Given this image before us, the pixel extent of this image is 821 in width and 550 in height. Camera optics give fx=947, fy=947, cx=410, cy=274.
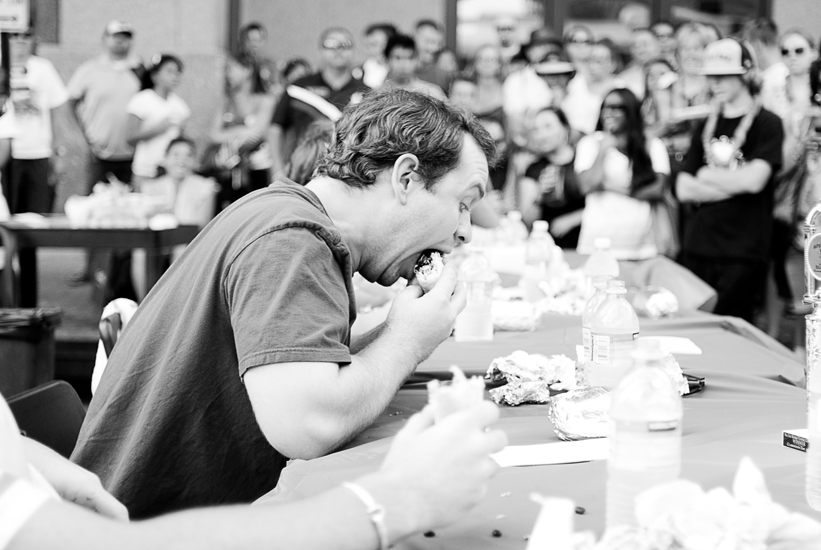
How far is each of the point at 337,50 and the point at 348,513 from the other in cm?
593

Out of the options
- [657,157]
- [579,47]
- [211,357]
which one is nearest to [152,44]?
[579,47]

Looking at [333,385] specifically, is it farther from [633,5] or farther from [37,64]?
[633,5]

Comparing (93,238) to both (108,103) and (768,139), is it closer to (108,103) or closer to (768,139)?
(108,103)

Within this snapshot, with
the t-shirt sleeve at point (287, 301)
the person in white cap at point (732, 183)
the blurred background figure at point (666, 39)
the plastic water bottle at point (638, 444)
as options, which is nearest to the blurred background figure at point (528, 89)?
the blurred background figure at point (666, 39)

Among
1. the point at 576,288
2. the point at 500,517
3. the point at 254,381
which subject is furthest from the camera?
the point at 576,288

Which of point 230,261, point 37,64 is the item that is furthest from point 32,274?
point 230,261

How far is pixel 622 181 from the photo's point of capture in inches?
191

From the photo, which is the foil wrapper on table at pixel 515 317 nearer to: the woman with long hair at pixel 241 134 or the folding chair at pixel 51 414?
the folding chair at pixel 51 414

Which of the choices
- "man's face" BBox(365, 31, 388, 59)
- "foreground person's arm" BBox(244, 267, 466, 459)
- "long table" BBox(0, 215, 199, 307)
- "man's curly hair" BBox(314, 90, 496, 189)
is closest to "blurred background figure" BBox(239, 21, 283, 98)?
"man's face" BBox(365, 31, 388, 59)

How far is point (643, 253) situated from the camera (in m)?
4.42

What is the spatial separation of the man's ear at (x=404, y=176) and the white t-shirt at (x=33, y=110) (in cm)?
575

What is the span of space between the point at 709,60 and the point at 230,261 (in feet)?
12.8

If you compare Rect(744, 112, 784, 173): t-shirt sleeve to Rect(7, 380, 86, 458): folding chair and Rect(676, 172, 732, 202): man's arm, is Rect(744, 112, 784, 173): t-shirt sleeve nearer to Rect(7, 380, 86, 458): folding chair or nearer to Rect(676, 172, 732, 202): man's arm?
Rect(676, 172, 732, 202): man's arm

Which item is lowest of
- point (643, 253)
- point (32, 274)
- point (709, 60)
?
point (32, 274)
